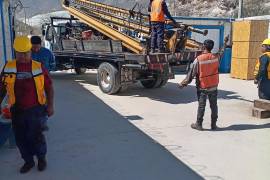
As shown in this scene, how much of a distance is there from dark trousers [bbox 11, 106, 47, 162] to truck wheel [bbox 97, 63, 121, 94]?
558 cm

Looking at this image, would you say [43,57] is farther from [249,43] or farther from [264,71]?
[249,43]

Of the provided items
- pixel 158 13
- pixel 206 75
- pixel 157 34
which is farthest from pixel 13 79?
pixel 158 13

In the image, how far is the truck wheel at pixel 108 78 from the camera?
34.7ft

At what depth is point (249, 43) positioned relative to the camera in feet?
46.9

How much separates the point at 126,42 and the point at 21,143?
19.5 feet

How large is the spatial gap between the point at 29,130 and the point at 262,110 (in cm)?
498

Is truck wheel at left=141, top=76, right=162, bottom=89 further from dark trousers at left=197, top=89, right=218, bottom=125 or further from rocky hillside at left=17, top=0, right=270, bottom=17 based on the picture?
rocky hillside at left=17, top=0, right=270, bottom=17

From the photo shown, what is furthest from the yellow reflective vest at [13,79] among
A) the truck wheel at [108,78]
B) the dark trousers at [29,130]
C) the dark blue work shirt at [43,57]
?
the truck wheel at [108,78]

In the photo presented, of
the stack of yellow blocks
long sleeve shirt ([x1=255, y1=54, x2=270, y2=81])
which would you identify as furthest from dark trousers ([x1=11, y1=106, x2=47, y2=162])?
the stack of yellow blocks

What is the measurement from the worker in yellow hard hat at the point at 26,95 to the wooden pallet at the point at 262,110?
15.4 feet

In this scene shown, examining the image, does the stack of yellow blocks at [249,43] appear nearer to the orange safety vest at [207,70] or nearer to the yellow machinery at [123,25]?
the yellow machinery at [123,25]

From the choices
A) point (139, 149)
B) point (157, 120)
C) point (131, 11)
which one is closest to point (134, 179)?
point (139, 149)

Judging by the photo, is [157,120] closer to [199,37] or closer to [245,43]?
[245,43]

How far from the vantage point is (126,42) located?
10516mm
